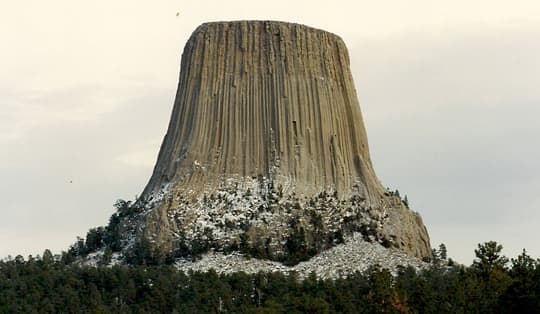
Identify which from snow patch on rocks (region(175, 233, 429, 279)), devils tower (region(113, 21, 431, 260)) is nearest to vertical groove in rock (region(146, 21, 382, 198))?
devils tower (region(113, 21, 431, 260))

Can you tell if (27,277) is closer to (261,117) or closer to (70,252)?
(70,252)

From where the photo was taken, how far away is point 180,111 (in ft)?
362

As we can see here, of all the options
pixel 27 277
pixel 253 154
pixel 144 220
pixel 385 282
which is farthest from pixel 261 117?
pixel 385 282

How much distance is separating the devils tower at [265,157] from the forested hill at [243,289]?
4.52 metres

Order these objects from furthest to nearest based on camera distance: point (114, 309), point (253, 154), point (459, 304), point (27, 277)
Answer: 1. point (253, 154)
2. point (27, 277)
3. point (114, 309)
4. point (459, 304)

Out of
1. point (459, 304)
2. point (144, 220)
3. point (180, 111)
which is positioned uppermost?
point (180, 111)

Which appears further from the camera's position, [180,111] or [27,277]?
[180,111]

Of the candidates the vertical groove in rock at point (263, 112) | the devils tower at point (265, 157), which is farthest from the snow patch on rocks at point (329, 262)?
the vertical groove in rock at point (263, 112)

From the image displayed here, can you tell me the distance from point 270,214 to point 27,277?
1395 centimetres

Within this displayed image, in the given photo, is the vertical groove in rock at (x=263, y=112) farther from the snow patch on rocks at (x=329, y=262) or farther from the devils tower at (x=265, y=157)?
the snow patch on rocks at (x=329, y=262)

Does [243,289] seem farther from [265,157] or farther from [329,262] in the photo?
[265,157]

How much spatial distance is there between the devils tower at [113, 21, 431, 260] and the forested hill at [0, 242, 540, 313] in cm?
452

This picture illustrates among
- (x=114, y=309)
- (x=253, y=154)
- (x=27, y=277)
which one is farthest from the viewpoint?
(x=253, y=154)

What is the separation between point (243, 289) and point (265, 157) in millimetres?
14185
